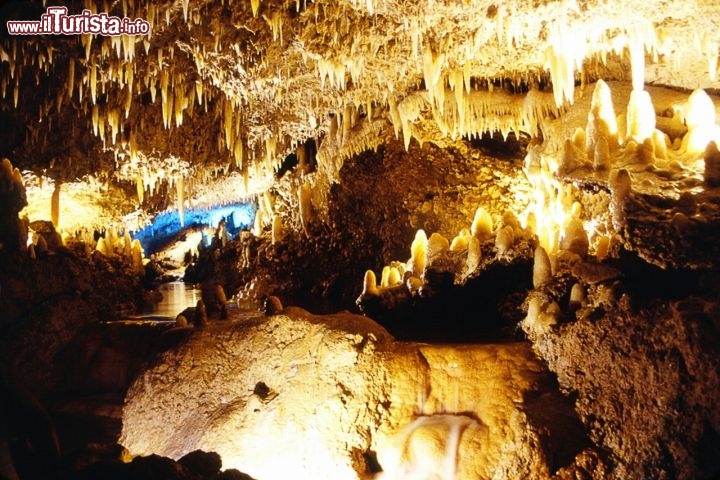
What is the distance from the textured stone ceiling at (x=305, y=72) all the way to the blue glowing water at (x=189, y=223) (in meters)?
14.7

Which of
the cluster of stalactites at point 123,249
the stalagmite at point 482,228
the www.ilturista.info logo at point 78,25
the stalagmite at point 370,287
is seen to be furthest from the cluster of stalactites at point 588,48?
the cluster of stalactites at point 123,249

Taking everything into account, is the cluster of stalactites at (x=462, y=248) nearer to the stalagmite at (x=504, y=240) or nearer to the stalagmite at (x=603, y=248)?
the stalagmite at (x=504, y=240)

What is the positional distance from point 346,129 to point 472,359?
21.4 feet

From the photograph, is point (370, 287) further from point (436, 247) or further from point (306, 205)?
point (306, 205)

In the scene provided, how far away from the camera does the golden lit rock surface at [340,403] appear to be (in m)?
4.19

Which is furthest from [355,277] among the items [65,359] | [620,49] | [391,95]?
[620,49]

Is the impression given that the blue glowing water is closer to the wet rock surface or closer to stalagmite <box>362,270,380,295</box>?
stalagmite <box>362,270,380,295</box>

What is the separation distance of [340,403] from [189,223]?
2486 centimetres

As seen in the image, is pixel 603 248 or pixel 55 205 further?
pixel 55 205

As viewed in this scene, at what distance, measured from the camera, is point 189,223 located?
27.8 m

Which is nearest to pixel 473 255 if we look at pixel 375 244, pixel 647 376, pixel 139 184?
pixel 647 376

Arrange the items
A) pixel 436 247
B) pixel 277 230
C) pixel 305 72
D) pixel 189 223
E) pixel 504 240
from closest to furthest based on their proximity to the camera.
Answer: pixel 504 240 < pixel 305 72 < pixel 436 247 < pixel 277 230 < pixel 189 223

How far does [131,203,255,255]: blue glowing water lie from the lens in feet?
86.0

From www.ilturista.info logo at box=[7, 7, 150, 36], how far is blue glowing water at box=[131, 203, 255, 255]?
63.6ft
